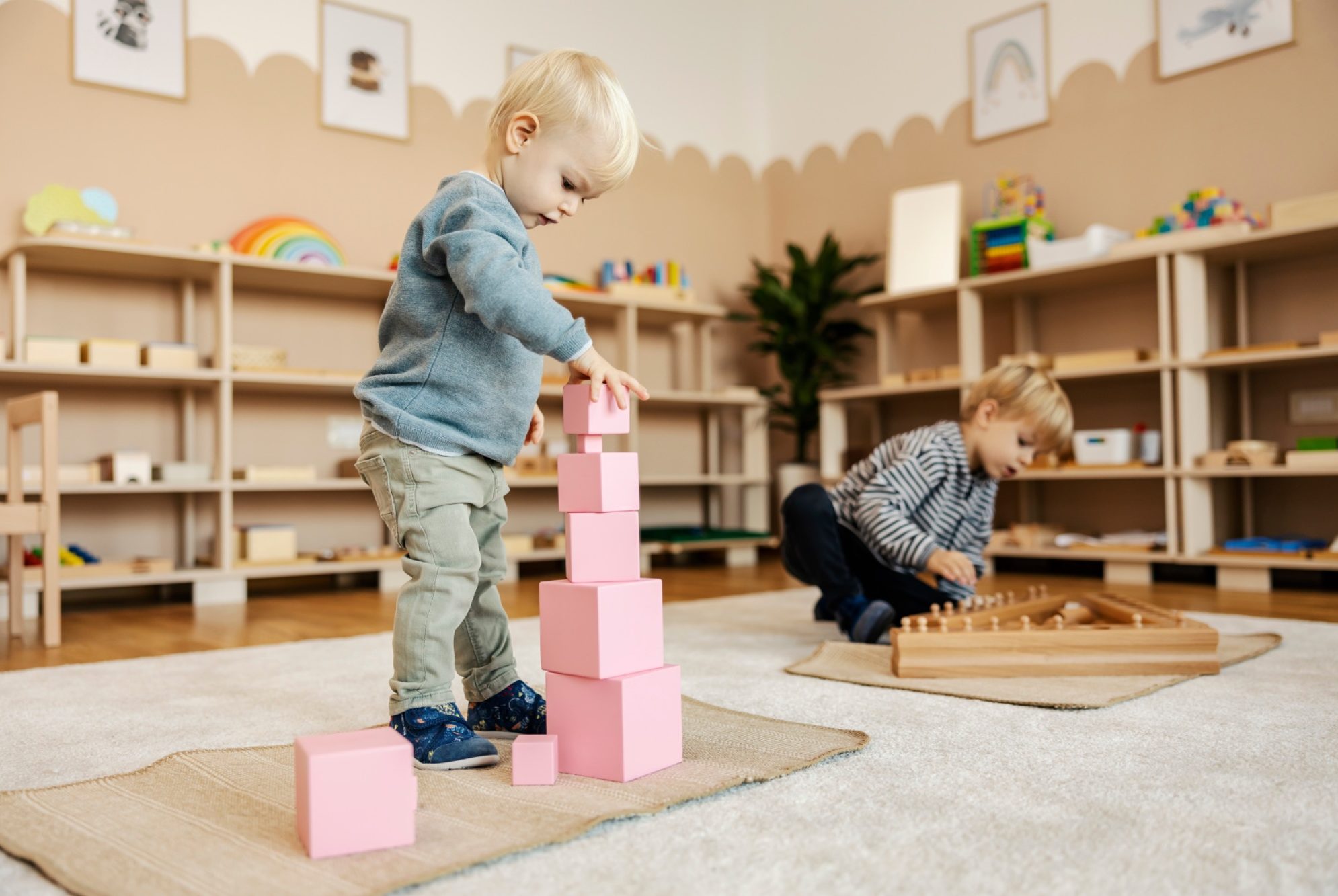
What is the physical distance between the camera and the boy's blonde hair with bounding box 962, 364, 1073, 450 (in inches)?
82.3

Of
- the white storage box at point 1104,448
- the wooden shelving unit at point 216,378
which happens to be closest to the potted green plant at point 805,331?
the wooden shelving unit at point 216,378

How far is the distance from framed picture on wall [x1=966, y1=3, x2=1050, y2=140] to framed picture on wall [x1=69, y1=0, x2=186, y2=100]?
9.76 ft

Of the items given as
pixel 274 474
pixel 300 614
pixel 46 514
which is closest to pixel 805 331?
pixel 274 474

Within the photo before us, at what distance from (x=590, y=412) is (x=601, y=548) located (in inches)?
Result: 6.2

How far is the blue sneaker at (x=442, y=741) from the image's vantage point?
118 centimetres

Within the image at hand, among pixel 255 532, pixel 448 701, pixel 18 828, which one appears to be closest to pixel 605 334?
pixel 255 532

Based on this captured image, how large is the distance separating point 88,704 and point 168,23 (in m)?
2.78

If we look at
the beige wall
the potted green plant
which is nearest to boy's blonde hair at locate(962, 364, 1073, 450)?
the beige wall

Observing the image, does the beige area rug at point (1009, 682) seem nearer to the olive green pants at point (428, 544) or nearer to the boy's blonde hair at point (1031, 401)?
the boy's blonde hair at point (1031, 401)

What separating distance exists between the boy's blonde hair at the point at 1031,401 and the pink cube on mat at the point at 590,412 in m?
1.14

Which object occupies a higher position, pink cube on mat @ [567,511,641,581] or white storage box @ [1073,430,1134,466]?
white storage box @ [1073,430,1134,466]

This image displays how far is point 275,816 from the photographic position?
1013mm

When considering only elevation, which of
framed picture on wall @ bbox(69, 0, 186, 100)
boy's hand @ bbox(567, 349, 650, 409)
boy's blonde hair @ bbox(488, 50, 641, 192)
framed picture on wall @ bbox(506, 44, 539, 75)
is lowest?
boy's hand @ bbox(567, 349, 650, 409)

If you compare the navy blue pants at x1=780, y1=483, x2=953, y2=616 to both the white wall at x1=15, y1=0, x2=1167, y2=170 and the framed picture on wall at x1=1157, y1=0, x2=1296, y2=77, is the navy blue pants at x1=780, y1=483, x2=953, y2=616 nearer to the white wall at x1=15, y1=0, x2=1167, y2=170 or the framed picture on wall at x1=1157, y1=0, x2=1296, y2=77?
the framed picture on wall at x1=1157, y1=0, x2=1296, y2=77
